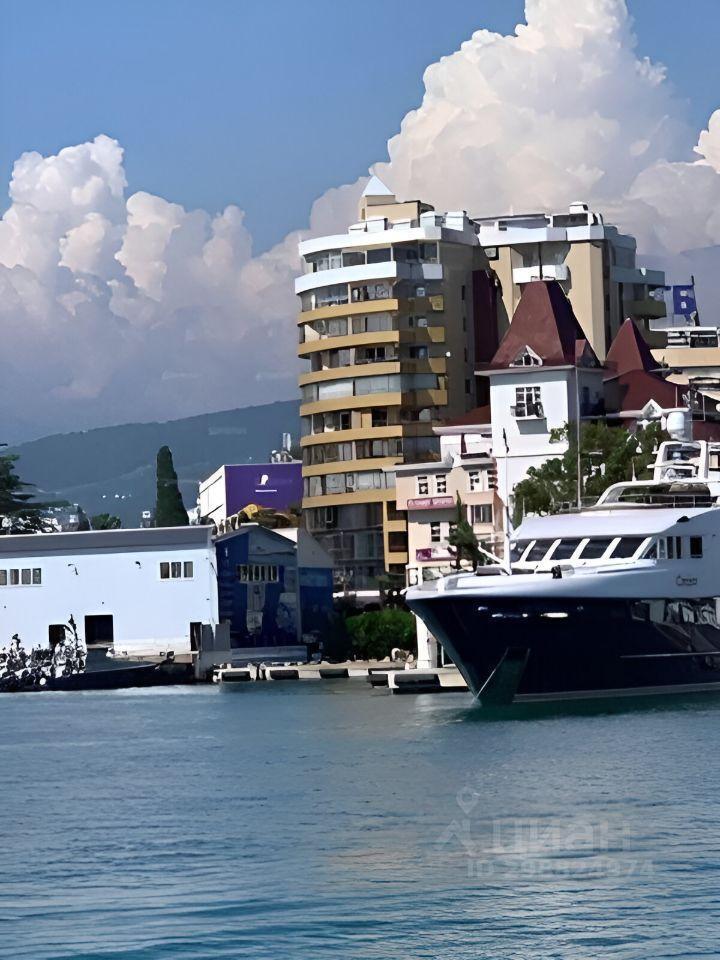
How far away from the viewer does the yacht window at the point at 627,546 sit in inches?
2596

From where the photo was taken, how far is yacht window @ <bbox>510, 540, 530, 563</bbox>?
67.8 metres

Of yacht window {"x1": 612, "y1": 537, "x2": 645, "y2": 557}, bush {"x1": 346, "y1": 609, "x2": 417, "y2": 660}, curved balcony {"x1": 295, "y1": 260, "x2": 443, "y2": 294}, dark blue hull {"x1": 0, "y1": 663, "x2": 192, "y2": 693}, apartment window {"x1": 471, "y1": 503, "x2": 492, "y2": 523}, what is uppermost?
curved balcony {"x1": 295, "y1": 260, "x2": 443, "y2": 294}

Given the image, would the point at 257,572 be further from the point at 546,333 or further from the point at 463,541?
the point at 546,333

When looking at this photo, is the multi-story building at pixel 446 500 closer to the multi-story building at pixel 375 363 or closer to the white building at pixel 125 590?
the multi-story building at pixel 375 363

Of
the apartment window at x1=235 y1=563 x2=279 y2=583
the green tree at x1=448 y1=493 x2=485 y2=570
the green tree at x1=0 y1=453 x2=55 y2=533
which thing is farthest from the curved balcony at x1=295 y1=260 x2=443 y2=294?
the green tree at x1=0 y1=453 x2=55 y2=533

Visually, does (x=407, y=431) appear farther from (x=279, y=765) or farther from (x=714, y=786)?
(x=714, y=786)

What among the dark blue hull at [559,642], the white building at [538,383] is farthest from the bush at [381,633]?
the dark blue hull at [559,642]

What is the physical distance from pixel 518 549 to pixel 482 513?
141ft

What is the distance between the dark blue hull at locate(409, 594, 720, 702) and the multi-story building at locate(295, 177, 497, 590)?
59398 mm

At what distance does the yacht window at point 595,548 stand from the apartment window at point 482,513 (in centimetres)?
4407

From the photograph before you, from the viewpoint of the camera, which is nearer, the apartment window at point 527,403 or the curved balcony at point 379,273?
the apartment window at point 527,403

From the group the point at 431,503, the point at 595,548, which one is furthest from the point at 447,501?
the point at 595,548

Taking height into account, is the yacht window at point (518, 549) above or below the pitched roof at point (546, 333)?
below

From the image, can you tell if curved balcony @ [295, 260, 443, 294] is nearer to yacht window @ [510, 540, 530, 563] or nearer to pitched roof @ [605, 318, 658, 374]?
pitched roof @ [605, 318, 658, 374]
